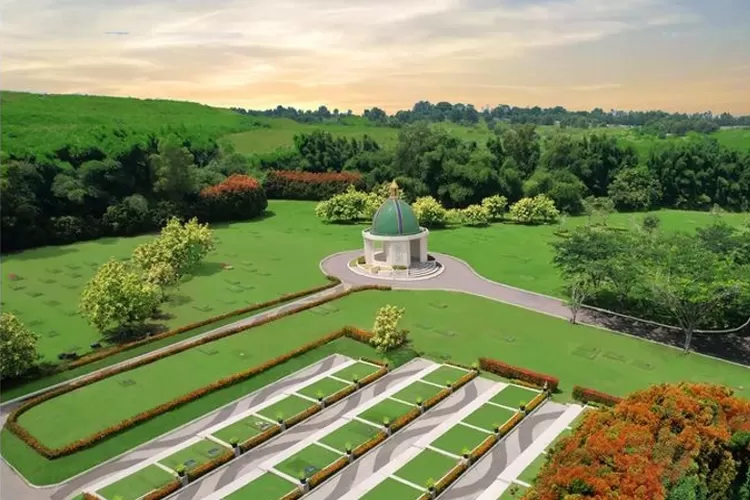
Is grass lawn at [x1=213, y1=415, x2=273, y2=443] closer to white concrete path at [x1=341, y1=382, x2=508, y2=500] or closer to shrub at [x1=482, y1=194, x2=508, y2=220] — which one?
white concrete path at [x1=341, y1=382, x2=508, y2=500]

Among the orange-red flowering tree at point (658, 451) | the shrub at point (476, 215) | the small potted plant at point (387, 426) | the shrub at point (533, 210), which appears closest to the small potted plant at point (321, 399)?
the small potted plant at point (387, 426)

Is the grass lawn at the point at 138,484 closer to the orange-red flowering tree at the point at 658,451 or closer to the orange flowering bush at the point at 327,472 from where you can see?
the orange flowering bush at the point at 327,472

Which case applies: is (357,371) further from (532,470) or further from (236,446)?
(532,470)

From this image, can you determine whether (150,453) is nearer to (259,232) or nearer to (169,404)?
(169,404)

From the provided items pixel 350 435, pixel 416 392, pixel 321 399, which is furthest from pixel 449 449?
pixel 321 399

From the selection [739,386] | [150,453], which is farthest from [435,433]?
[739,386]
